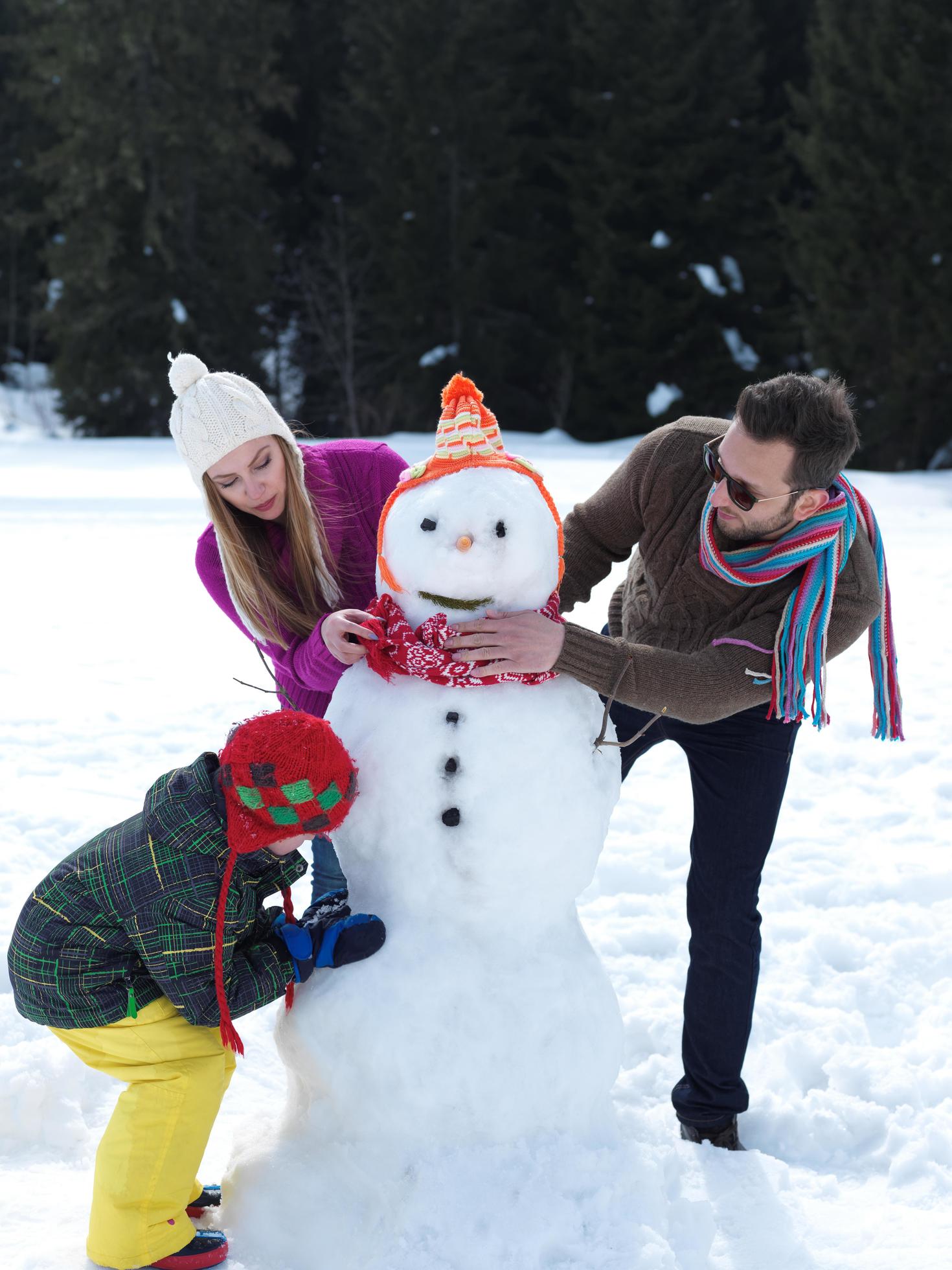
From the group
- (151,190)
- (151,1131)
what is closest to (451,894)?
(151,1131)

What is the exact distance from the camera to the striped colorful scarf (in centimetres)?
204

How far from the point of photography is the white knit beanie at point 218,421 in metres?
2.18

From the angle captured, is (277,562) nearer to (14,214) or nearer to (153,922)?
(153,922)

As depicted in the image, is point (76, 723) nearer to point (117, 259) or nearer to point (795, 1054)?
point (795, 1054)

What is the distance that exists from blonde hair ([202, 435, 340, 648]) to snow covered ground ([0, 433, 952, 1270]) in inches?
37.5

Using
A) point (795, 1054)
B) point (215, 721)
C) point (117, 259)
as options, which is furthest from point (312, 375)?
point (795, 1054)

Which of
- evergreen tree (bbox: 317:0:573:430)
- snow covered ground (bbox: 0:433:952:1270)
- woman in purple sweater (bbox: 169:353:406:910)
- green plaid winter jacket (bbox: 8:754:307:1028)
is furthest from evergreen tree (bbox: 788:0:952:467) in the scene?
green plaid winter jacket (bbox: 8:754:307:1028)

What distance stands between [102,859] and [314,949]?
38 cm

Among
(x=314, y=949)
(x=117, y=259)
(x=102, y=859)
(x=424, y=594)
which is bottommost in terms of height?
(x=314, y=949)

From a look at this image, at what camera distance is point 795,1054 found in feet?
8.86

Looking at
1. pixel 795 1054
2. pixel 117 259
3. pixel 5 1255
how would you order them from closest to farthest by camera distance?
1. pixel 5 1255
2. pixel 795 1054
3. pixel 117 259

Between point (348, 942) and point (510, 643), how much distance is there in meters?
0.58

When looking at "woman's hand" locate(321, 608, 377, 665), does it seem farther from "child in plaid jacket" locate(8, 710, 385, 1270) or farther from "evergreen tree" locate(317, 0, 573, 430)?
"evergreen tree" locate(317, 0, 573, 430)

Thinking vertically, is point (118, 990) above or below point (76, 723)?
above
